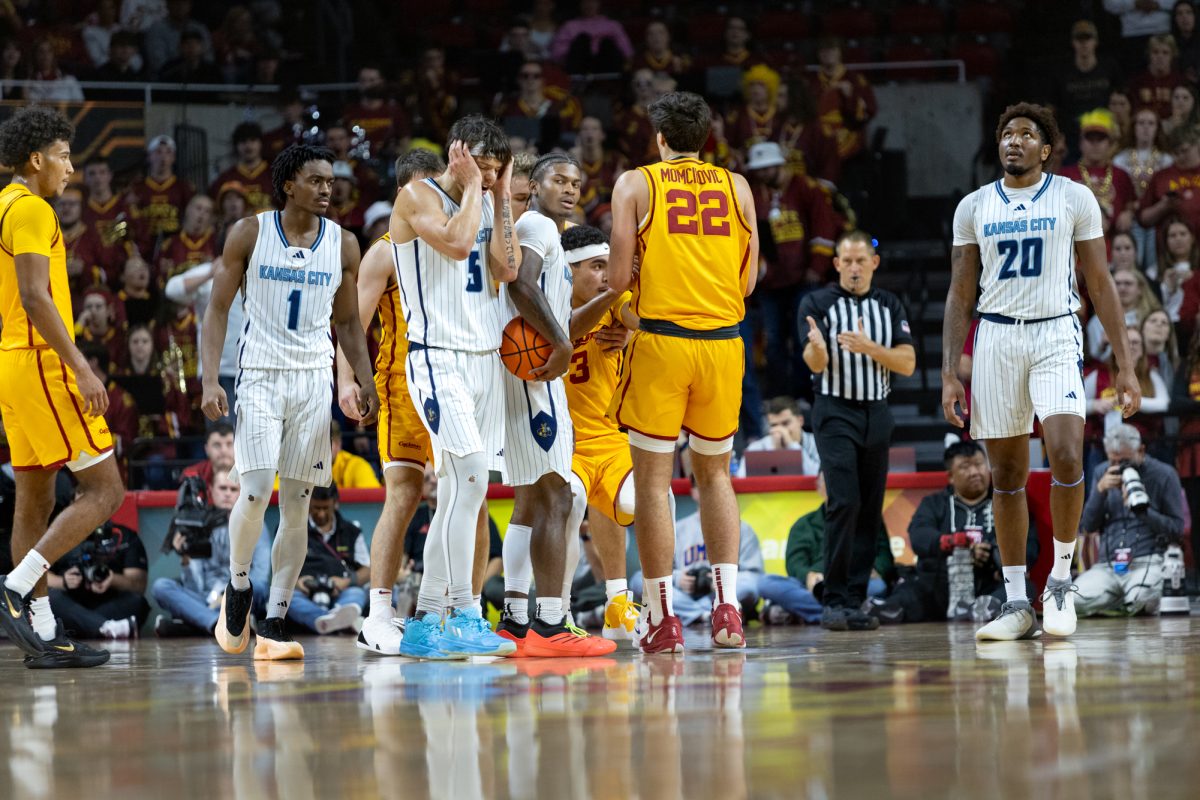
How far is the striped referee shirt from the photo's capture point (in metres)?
8.73

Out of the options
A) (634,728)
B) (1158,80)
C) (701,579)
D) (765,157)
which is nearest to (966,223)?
(701,579)

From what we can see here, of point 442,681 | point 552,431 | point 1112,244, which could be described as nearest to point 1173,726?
point 442,681

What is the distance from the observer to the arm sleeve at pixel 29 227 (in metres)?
6.60

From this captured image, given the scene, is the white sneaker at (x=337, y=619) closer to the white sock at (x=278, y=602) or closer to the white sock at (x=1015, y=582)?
the white sock at (x=278, y=602)

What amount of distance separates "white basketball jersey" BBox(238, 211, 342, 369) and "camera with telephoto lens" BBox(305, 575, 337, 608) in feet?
10.4

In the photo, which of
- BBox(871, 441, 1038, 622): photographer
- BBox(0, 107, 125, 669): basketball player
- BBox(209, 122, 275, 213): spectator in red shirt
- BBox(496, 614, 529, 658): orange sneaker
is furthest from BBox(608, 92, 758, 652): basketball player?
BBox(209, 122, 275, 213): spectator in red shirt

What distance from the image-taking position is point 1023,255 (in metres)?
6.95

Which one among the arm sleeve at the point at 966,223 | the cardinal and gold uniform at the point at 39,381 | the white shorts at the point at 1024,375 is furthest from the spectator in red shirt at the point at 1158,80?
the cardinal and gold uniform at the point at 39,381

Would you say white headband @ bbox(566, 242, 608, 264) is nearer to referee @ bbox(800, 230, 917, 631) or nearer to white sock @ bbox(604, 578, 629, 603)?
white sock @ bbox(604, 578, 629, 603)

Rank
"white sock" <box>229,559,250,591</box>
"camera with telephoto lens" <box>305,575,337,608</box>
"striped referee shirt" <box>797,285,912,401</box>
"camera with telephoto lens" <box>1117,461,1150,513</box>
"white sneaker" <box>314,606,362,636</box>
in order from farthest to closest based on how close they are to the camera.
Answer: "camera with telephoto lens" <box>305,575,337,608</box> → "white sneaker" <box>314,606,362,636</box> → "camera with telephoto lens" <box>1117,461,1150,513</box> → "striped referee shirt" <box>797,285,912,401</box> → "white sock" <box>229,559,250,591</box>

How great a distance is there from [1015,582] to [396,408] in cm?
309

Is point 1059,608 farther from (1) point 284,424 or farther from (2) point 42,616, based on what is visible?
(2) point 42,616

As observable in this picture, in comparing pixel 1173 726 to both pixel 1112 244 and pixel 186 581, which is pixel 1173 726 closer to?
pixel 186 581

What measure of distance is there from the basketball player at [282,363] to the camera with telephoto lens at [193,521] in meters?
3.03
